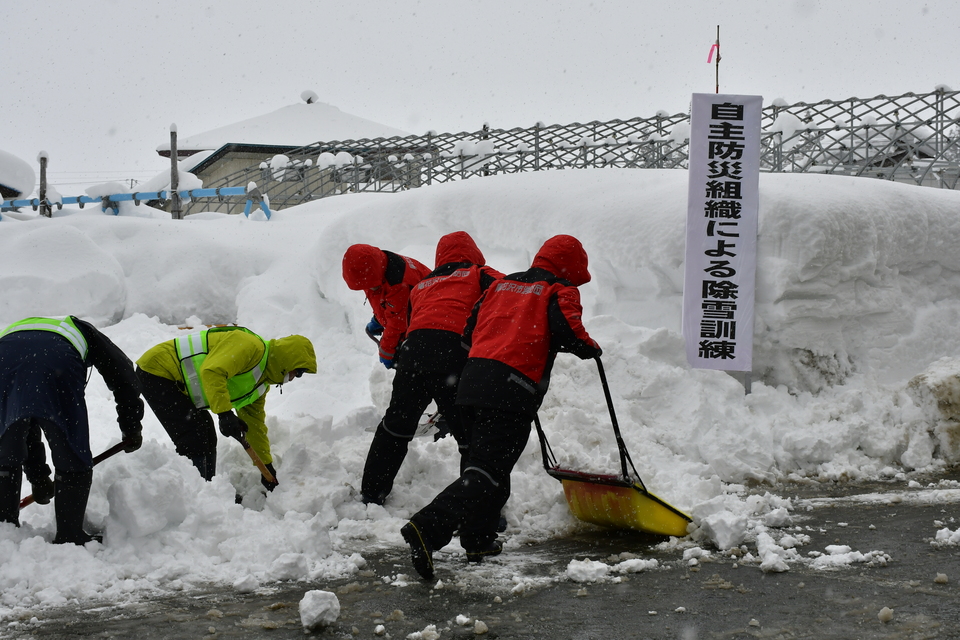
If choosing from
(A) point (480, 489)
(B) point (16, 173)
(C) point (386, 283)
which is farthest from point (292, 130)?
(A) point (480, 489)

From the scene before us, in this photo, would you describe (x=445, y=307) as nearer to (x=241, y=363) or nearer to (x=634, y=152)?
(x=241, y=363)

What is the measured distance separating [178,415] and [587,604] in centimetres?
219

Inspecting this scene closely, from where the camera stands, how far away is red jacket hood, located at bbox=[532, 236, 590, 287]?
3.58 meters

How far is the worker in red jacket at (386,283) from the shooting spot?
4152 millimetres

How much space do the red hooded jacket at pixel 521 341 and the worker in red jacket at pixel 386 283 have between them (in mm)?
875

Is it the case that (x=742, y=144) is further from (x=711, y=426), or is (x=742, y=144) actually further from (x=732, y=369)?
(x=711, y=426)

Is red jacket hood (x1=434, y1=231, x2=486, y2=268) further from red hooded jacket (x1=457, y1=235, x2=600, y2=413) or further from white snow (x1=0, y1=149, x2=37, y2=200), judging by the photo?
white snow (x1=0, y1=149, x2=37, y2=200)

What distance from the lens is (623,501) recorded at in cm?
352

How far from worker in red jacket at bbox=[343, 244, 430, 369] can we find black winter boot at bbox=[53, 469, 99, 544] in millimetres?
1562

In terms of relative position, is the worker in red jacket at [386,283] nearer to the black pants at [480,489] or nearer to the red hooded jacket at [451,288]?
the red hooded jacket at [451,288]

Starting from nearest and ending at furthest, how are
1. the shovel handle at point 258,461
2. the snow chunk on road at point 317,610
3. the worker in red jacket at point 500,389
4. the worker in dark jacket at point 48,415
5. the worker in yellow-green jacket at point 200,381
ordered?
the snow chunk on road at point 317,610, the worker in dark jacket at point 48,415, the worker in red jacket at point 500,389, the shovel handle at point 258,461, the worker in yellow-green jacket at point 200,381

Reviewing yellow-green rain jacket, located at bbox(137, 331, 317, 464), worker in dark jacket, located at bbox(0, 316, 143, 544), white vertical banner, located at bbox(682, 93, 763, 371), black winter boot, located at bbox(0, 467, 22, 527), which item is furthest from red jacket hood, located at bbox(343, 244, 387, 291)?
white vertical banner, located at bbox(682, 93, 763, 371)

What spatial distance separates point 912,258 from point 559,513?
437cm

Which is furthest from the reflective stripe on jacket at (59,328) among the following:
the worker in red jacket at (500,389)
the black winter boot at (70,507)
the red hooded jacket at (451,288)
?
the worker in red jacket at (500,389)
